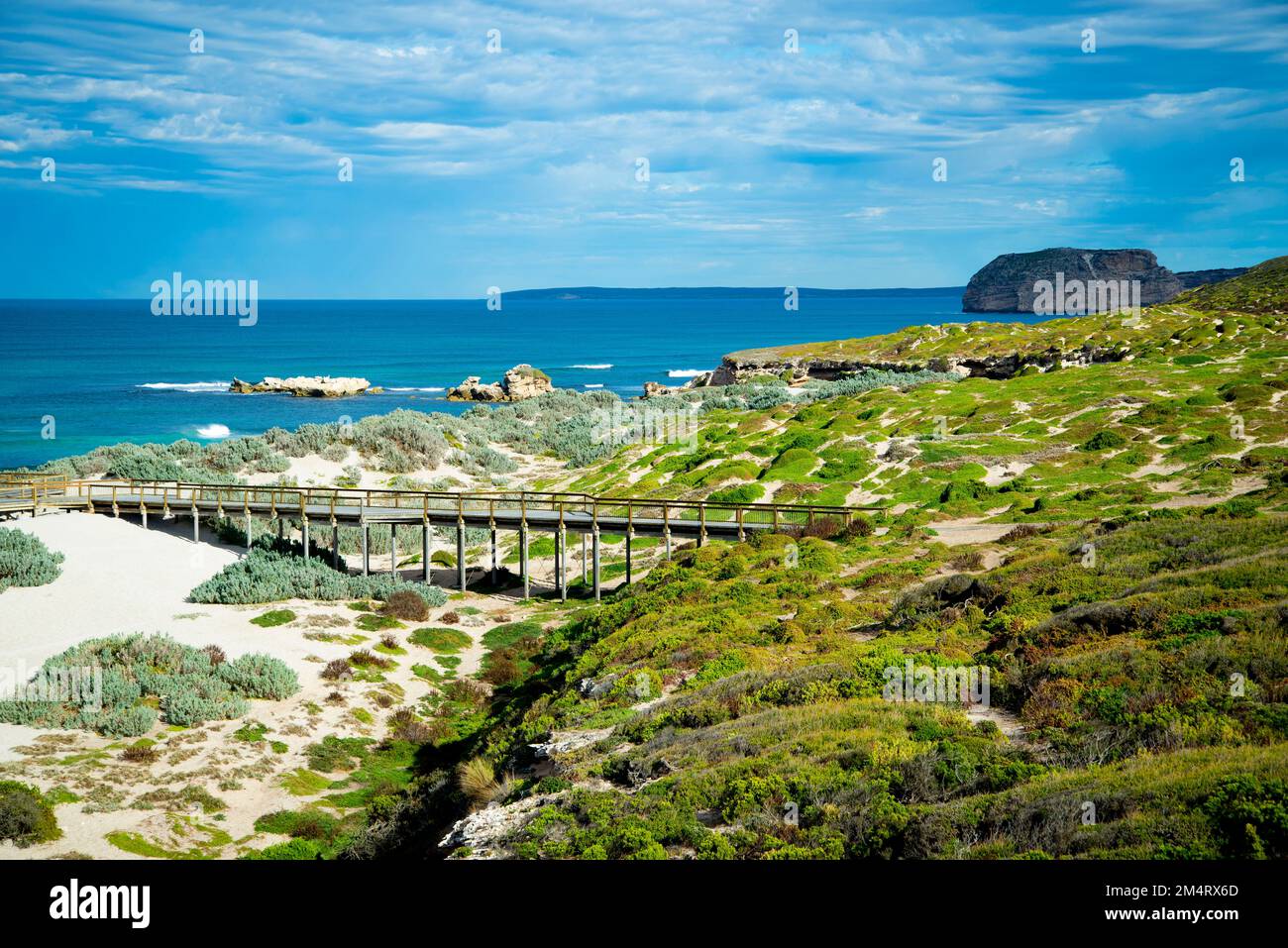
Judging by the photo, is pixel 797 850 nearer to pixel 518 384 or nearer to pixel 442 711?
pixel 442 711

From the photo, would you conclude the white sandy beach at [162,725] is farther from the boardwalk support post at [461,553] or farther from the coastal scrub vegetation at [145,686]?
the boardwalk support post at [461,553]

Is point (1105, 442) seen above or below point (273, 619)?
above

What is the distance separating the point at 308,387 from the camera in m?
103

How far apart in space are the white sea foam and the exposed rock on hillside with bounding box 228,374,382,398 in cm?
321

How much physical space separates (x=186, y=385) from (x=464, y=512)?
286 feet

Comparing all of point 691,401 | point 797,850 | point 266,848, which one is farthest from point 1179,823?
point 691,401

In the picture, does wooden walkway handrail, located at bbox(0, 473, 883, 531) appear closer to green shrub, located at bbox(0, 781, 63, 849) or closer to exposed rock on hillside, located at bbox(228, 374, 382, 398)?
green shrub, located at bbox(0, 781, 63, 849)

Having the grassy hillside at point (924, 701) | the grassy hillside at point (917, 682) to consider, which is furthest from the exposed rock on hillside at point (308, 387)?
the grassy hillside at point (924, 701)

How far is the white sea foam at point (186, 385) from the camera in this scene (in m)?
107

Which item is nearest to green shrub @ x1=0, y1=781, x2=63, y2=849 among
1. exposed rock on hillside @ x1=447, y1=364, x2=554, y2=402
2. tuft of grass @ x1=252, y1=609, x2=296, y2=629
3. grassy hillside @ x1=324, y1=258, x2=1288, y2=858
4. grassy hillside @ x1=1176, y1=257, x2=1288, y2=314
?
grassy hillside @ x1=324, y1=258, x2=1288, y2=858

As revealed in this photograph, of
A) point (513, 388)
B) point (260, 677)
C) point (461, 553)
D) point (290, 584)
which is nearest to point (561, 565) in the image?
point (461, 553)

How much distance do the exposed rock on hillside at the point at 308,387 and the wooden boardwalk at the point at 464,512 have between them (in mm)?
61451

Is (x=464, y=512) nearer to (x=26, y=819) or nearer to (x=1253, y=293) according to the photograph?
(x=26, y=819)
